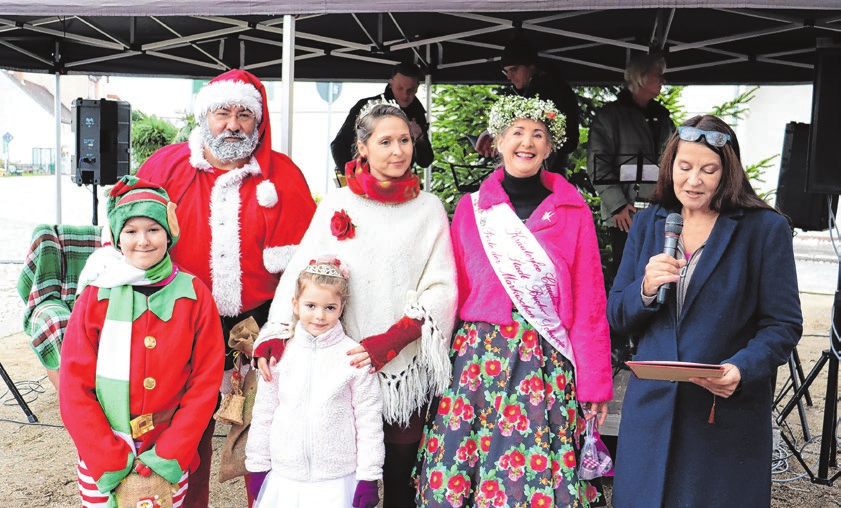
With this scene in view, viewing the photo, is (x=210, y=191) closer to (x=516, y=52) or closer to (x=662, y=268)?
(x=662, y=268)

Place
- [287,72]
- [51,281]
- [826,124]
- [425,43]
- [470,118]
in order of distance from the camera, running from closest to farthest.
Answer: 1. [287,72]
2. [51,281]
3. [826,124]
4. [425,43]
5. [470,118]

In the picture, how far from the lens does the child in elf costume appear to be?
2.49 meters

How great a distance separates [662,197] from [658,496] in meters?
0.94

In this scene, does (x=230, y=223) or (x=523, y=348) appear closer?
(x=523, y=348)

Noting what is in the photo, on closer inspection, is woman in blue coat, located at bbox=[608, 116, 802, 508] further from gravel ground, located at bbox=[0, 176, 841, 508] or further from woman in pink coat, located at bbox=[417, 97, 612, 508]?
gravel ground, located at bbox=[0, 176, 841, 508]

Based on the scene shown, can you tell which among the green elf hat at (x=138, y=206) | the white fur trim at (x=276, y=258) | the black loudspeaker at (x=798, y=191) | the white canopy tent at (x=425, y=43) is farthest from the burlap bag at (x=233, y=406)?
the black loudspeaker at (x=798, y=191)

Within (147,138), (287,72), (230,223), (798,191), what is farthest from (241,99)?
(147,138)

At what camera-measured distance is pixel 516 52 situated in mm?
4559

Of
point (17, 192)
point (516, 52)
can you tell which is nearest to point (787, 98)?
Answer: point (516, 52)

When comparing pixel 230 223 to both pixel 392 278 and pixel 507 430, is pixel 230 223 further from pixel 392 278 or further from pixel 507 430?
pixel 507 430

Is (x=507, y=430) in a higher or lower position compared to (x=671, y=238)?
lower

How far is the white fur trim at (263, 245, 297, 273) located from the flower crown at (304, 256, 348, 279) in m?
0.40

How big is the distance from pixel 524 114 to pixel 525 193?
0.97ft

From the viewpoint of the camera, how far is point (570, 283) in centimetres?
262
